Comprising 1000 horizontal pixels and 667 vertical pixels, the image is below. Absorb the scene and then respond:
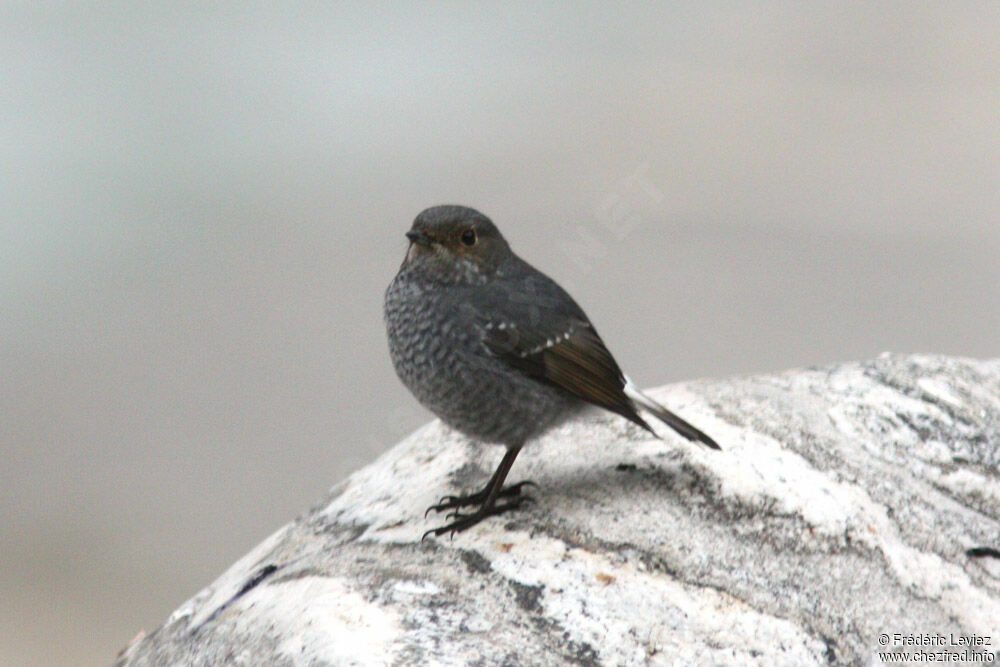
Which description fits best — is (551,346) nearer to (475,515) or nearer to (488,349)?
(488,349)

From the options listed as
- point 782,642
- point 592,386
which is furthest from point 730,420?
point 782,642

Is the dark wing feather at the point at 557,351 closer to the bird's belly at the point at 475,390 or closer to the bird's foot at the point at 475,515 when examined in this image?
the bird's belly at the point at 475,390

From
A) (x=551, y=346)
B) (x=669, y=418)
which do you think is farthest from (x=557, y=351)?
(x=669, y=418)

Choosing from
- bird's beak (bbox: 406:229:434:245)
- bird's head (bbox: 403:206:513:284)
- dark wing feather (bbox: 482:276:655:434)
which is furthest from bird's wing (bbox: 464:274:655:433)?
bird's beak (bbox: 406:229:434:245)

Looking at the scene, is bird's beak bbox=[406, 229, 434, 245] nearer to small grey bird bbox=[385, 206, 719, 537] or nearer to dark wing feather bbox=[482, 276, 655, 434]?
small grey bird bbox=[385, 206, 719, 537]

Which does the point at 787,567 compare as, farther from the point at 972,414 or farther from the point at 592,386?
the point at 972,414

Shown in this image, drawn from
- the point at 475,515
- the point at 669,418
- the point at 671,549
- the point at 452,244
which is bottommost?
the point at 671,549

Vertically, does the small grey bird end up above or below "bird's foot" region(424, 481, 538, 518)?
above
